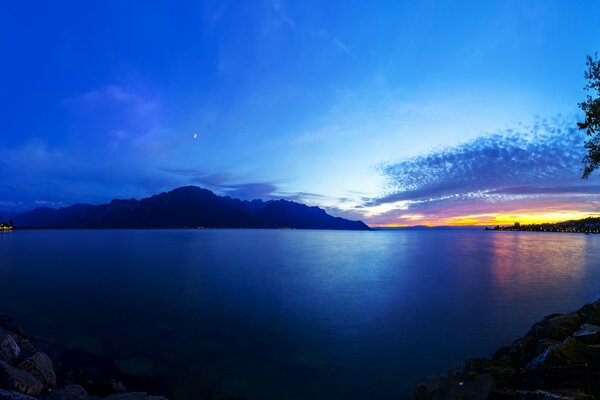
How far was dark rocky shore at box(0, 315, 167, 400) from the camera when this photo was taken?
434 inches

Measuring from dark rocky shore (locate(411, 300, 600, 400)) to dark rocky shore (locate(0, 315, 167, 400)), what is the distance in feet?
35.4

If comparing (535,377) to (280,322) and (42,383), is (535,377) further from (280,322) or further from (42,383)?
(42,383)

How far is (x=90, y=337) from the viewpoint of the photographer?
20266 mm

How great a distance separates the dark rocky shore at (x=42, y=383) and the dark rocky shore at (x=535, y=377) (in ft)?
35.4

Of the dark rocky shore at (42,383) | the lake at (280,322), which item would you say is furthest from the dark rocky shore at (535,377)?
the dark rocky shore at (42,383)

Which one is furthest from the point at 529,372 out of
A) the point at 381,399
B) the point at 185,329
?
the point at 185,329

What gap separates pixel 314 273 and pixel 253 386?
3783cm

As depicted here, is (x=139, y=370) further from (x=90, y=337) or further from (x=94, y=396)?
(x=90, y=337)

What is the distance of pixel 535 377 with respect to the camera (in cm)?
1041

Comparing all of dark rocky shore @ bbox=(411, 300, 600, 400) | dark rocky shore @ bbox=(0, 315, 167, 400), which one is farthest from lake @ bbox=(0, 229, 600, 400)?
dark rocky shore @ bbox=(411, 300, 600, 400)

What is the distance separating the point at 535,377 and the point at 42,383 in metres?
18.3

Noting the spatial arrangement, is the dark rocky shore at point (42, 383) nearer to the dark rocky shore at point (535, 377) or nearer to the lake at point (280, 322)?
the lake at point (280, 322)

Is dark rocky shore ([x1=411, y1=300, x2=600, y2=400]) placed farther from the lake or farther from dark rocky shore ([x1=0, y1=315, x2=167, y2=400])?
dark rocky shore ([x1=0, y1=315, x2=167, y2=400])

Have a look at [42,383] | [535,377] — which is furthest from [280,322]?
[535,377]
